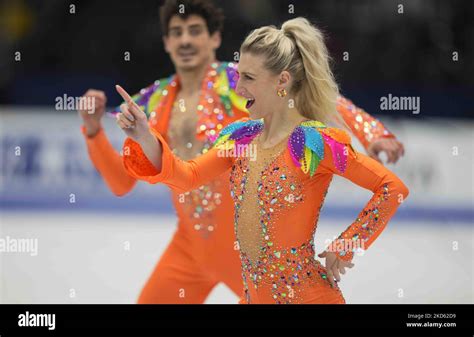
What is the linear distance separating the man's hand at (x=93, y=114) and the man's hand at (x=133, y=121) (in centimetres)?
110

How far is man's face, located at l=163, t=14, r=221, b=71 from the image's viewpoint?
3.58 meters

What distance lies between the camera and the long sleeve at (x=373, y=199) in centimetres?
244

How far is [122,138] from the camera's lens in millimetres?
6523

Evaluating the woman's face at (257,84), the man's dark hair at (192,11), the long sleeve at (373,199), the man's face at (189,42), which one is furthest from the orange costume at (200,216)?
the long sleeve at (373,199)

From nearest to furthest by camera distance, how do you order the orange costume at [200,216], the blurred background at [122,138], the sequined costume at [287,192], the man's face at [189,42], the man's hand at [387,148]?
the sequined costume at [287,192], the man's hand at [387,148], the orange costume at [200,216], the man's face at [189,42], the blurred background at [122,138]

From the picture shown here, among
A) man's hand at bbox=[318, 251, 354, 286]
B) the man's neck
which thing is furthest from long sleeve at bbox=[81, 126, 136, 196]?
man's hand at bbox=[318, 251, 354, 286]

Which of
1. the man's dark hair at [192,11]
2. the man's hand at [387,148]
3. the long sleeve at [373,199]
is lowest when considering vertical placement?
the long sleeve at [373,199]

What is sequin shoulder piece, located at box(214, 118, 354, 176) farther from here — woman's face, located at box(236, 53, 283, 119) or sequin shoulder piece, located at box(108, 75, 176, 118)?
sequin shoulder piece, located at box(108, 75, 176, 118)

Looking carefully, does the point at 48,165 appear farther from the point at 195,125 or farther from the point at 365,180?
the point at 365,180

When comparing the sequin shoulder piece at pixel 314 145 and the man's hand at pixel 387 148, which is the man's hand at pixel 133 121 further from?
the man's hand at pixel 387 148

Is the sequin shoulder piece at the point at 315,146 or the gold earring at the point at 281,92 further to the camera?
the gold earring at the point at 281,92

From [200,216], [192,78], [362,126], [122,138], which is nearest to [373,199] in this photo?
[362,126]

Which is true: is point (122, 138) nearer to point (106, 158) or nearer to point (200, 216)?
point (106, 158)
